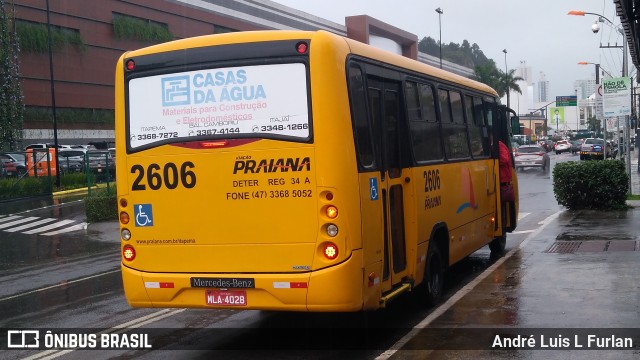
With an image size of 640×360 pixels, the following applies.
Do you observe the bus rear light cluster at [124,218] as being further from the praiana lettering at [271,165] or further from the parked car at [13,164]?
the parked car at [13,164]

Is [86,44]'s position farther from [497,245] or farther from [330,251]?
[330,251]

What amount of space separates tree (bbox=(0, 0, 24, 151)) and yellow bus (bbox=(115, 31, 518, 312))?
1616 inches

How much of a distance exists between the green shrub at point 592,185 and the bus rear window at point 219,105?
1545 centimetres

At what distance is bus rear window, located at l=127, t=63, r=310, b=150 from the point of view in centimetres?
761

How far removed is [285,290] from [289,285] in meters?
0.06

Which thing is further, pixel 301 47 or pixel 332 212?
pixel 301 47

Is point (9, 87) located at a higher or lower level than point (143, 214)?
higher

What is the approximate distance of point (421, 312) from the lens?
9.82 meters

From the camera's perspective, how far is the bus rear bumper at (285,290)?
7.35m

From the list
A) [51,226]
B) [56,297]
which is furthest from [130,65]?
[51,226]

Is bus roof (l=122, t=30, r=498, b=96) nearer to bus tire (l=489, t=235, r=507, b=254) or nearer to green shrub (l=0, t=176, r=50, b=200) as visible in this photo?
bus tire (l=489, t=235, r=507, b=254)

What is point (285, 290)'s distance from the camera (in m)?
7.50

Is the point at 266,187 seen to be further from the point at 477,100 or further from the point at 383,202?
the point at 477,100

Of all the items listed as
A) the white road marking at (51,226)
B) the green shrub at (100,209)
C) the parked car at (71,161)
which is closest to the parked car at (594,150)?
the parked car at (71,161)
